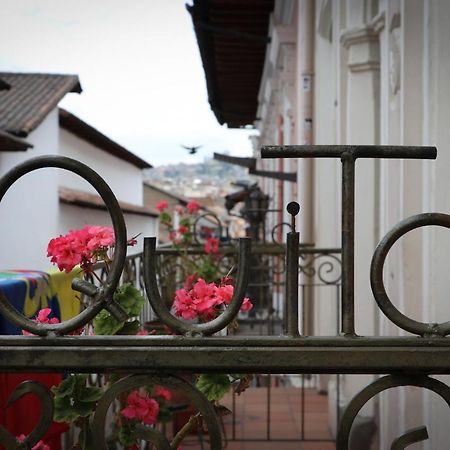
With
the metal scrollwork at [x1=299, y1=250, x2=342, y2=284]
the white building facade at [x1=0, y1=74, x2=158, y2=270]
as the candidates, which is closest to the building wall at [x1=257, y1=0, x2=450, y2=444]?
the metal scrollwork at [x1=299, y1=250, x2=342, y2=284]

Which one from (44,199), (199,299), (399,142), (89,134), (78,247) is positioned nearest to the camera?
(199,299)

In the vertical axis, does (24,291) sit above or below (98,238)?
below

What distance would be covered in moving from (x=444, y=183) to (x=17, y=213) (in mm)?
12281

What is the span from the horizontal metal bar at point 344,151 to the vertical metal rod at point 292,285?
126 millimetres

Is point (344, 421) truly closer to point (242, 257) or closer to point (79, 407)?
point (242, 257)

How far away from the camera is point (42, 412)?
997 millimetres

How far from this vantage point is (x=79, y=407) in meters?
1.30

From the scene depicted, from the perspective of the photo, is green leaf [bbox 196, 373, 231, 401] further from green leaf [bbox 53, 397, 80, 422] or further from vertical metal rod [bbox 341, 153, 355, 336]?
vertical metal rod [bbox 341, 153, 355, 336]

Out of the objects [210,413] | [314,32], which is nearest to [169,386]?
[210,413]

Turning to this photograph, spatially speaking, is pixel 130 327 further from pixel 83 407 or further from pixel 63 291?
pixel 63 291

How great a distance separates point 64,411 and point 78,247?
13.2 inches

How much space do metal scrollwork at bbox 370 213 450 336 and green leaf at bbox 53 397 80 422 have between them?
673 millimetres

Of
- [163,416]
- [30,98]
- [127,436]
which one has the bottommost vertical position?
[163,416]

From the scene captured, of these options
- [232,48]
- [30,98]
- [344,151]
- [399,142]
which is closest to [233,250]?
[399,142]
